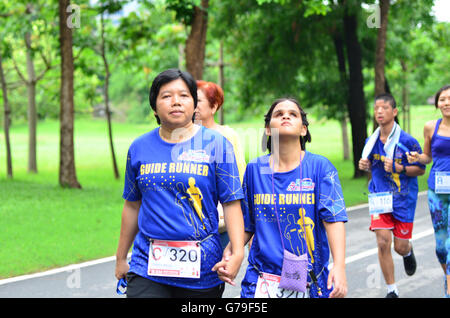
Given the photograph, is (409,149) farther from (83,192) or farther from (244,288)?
(83,192)

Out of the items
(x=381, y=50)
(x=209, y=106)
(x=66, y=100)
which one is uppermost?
(x=381, y=50)

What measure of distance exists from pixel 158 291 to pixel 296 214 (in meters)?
0.89

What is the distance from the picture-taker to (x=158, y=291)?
12.1 ft

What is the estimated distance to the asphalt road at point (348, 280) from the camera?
705 cm

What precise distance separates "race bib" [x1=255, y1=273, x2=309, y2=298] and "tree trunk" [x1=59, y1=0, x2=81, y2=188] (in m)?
14.8

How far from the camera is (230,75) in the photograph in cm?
4306

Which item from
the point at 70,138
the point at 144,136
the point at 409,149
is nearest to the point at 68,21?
the point at 70,138

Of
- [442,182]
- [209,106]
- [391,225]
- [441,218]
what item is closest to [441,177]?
[442,182]

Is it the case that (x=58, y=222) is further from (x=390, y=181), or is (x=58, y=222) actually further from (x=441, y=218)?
(x=441, y=218)

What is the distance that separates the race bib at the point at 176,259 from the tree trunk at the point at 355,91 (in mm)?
19760

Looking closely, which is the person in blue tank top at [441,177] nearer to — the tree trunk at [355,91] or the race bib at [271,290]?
the race bib at [271,290]

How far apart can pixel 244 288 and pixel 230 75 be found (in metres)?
39.6

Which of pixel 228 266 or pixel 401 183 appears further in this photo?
pixel 401 183

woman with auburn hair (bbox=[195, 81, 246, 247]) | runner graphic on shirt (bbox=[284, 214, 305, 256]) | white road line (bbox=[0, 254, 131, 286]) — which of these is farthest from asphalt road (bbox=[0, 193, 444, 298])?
runner graphic on shirt (bbox=[284, 214, 305, 256])
